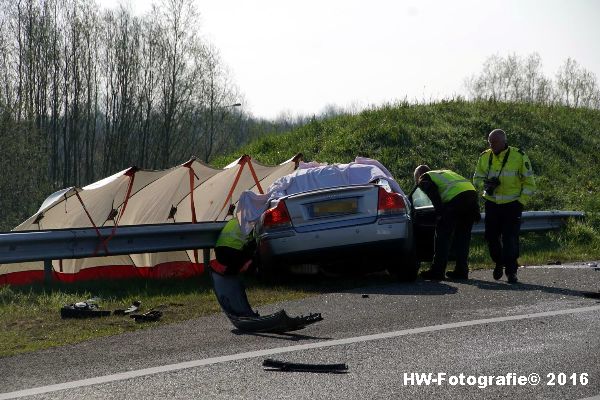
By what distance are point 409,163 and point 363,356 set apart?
51.0ft

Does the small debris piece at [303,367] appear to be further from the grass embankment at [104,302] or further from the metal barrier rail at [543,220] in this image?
the metal barrier rail at [543,220]

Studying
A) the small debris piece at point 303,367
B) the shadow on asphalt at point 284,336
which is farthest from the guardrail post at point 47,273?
the small debris piece at point 303,367

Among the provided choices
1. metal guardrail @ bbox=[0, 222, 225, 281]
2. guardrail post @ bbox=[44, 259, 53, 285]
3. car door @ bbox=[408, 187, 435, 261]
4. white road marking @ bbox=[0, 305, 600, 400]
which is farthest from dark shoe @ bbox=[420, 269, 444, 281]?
guardrail post @ bbox=[44, 259, 53, 285]

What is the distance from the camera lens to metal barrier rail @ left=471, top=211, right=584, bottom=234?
15.9 m

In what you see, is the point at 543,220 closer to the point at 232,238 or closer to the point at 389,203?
the point at 389,203

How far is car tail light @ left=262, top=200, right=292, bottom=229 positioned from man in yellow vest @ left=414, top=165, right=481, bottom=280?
1.87 m

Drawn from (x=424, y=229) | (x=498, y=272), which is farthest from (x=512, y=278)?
(x=424, y=229)

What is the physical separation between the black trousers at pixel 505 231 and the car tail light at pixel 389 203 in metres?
1.32

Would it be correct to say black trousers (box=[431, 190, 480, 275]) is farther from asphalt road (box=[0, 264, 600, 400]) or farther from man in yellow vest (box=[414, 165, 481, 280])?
asphalt road (box=[0, 264, 600, 400])

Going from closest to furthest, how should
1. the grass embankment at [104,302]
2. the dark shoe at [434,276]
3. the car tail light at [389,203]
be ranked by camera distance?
1. the grass embankment at [104,302]
2. the car tail light at [389,203]
3. the dark shoe at [434,276]

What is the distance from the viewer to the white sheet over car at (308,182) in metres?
11.4

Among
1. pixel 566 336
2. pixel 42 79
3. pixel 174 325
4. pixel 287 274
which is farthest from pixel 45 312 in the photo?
pixel 42 79

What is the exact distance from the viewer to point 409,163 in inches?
849

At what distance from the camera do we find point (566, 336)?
22.7 ft
